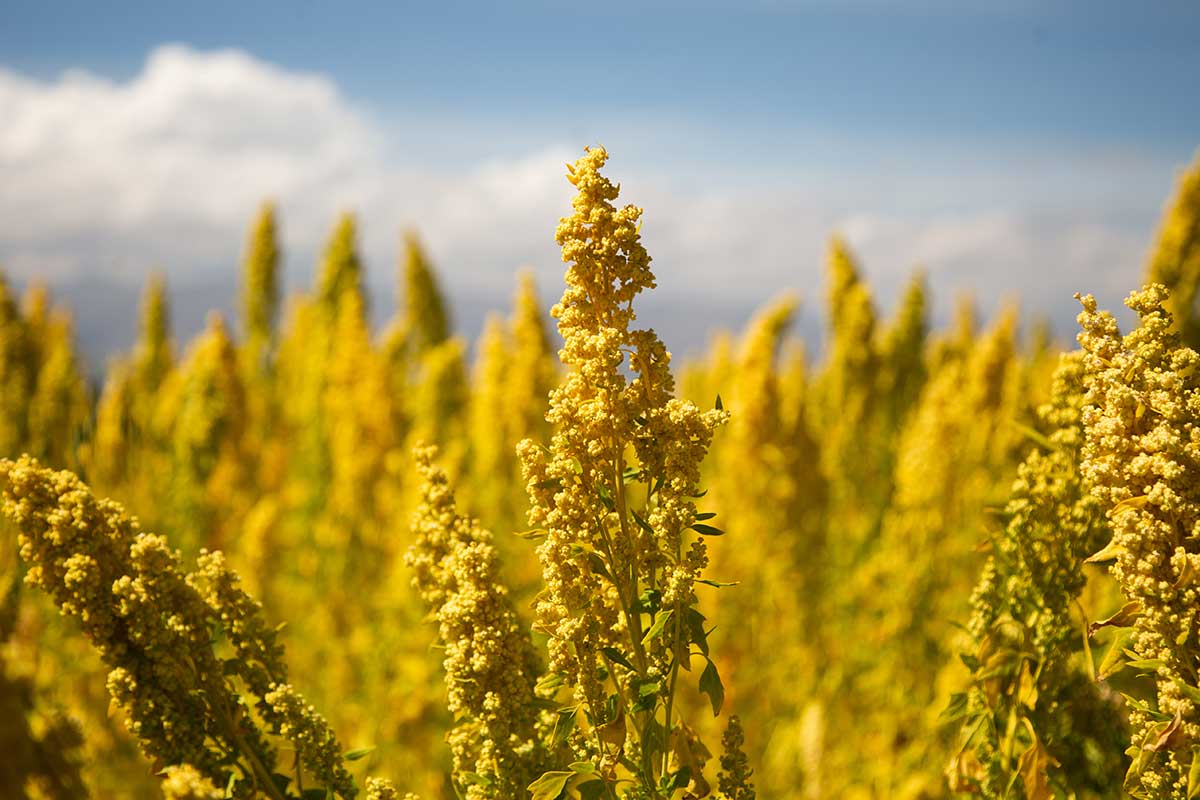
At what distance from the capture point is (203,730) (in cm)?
136

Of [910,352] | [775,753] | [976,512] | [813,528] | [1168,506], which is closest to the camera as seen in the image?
[1168,506]

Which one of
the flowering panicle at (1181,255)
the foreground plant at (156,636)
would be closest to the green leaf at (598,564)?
the foreground plant at (156,636)

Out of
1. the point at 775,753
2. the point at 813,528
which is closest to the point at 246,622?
the point at 775,753

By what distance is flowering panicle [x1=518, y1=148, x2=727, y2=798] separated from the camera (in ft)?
4.03

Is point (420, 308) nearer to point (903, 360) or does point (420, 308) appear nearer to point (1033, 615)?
point (903, 360)

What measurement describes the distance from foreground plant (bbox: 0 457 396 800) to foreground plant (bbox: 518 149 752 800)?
0.40m

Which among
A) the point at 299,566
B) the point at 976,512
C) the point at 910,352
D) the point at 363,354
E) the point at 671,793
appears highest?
the point at 363,354

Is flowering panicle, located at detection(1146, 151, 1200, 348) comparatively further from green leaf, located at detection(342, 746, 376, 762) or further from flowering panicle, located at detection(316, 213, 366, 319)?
flowering panicle, located at detection(316, 213, 366, 319)

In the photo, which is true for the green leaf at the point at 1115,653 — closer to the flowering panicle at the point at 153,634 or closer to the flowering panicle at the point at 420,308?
the flowering panicle at the point at 153,634

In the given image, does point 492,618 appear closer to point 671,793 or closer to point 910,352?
point 671,793

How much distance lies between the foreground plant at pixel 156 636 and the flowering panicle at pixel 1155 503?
106cm

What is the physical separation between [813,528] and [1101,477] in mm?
5160

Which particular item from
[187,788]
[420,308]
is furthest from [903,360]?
[187,788]

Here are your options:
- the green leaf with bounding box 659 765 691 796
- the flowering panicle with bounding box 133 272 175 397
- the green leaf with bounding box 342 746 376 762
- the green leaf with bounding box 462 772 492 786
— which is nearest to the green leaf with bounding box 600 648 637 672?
the green leaf with bounding box 659 765 691 796
